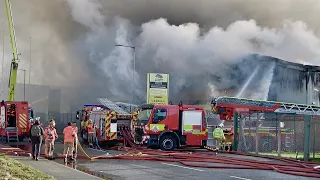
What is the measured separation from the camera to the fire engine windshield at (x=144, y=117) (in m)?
21.4

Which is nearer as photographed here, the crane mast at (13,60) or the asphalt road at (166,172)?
the asphalt road at (166,172)

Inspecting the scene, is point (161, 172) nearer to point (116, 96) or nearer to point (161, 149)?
point (161, 149)

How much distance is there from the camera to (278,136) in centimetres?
1795

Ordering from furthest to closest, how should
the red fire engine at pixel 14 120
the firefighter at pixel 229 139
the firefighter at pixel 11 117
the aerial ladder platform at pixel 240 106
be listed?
1. the firefighter at pixel 11 117
2. the red fire engine at pixel 14 120
3. the aerial ladder platform at pixel 240 106
4. the firefighter at pixel 229 139

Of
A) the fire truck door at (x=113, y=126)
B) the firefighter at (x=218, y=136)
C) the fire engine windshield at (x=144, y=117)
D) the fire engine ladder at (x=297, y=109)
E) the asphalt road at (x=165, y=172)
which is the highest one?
the fire engine ladder at (x=297, y=109)

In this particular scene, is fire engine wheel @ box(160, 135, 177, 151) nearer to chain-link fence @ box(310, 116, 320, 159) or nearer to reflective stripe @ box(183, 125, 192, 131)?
reflective stripe @ box(183, 125, 192, 131)

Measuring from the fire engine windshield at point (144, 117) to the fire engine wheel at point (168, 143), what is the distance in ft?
3.70

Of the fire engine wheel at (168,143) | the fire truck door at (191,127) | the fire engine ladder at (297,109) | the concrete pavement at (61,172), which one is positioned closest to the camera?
the concrete pavement at (61,172)

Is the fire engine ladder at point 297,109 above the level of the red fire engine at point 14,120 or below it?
above

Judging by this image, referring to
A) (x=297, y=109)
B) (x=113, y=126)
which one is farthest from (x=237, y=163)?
(x=297, y=109)

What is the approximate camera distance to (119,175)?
1210 cm

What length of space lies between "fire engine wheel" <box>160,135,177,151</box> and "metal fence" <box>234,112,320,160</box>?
9.13 ft

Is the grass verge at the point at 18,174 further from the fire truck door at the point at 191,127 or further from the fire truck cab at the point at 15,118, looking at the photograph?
the fire truck cab at the point at 15,118

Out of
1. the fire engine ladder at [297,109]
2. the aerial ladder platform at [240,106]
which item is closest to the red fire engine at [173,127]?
the aerial ladder platform at [240,106]
